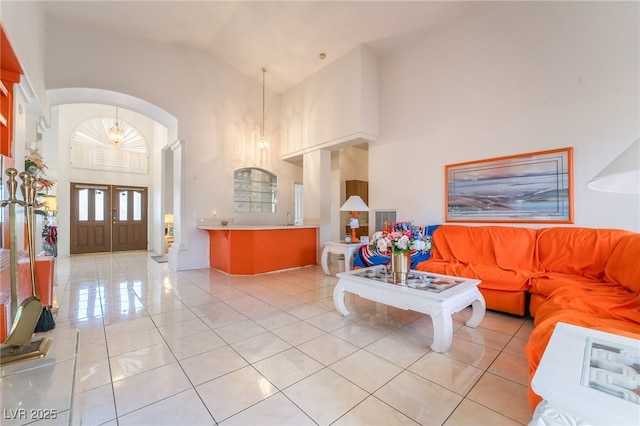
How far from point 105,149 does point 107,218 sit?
196 cm

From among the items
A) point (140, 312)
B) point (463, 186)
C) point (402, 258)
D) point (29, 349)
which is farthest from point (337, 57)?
point (29, 349)

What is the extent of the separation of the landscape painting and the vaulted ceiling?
2.30m

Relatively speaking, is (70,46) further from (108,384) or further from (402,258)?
(402,258)

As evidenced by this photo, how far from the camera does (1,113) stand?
7.12 ft

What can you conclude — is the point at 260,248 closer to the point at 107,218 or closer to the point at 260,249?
the point at 260,249

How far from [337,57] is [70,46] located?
432 centimetres

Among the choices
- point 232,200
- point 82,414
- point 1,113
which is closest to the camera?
point 82,414

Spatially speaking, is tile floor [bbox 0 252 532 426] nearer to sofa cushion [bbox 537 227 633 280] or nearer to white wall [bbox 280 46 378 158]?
sofa cushion [bbox 537 227 633 280]

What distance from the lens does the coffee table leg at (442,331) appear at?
2078 millimetres

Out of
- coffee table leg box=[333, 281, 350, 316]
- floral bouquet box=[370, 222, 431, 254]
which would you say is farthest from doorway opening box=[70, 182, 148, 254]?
floral bouquet box=[370, 222, 431, 254]

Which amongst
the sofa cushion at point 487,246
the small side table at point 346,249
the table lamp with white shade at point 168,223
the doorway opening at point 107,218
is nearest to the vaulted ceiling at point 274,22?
the sofa cushion at point 487,246

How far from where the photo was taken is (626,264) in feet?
7.72

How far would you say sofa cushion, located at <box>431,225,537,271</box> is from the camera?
3160mm

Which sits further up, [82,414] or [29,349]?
[29,349]
